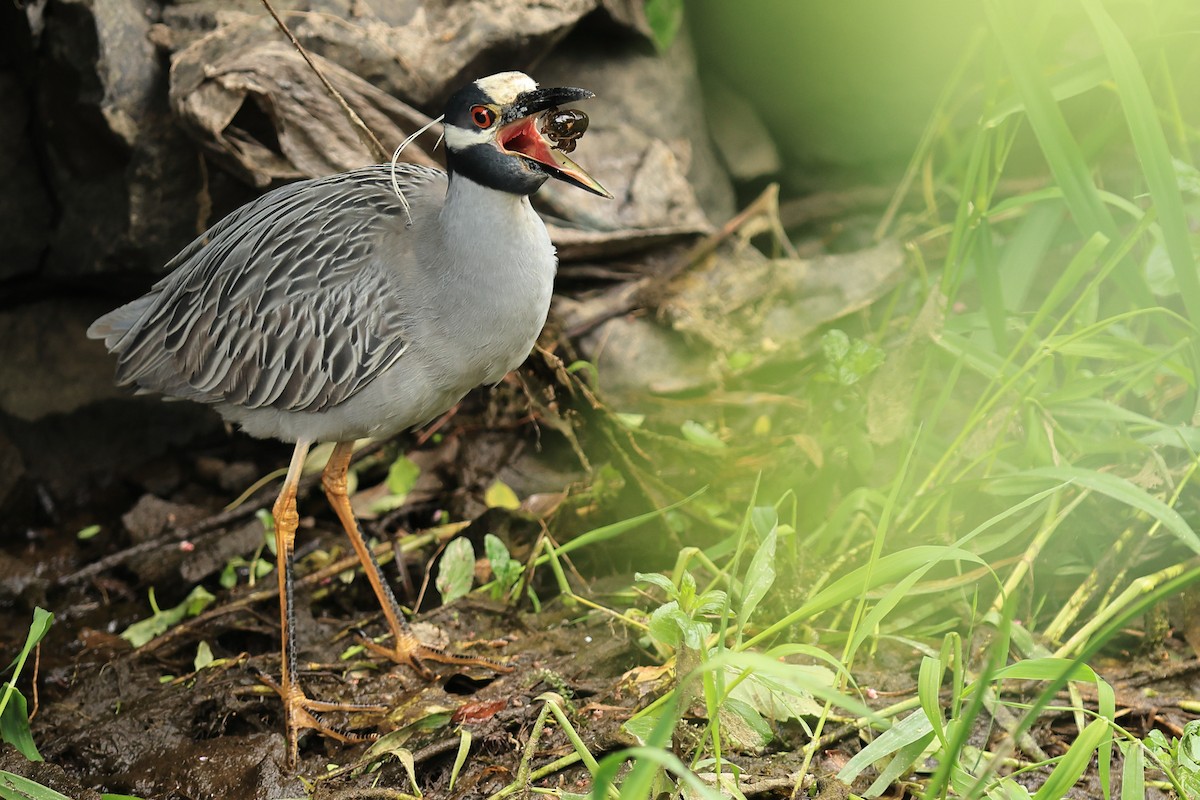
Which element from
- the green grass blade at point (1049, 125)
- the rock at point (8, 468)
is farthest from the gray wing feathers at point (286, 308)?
the green grass blade at point (1049, 125)

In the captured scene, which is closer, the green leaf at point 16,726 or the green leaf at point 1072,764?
the green leaf at point 1072,764

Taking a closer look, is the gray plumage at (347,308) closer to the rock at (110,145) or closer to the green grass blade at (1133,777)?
the rock at (110,145)

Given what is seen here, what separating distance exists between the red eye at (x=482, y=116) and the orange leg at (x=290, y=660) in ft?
4.45

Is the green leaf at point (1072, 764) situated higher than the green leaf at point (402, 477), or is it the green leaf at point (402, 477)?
the green leaf at point (1072, 764)

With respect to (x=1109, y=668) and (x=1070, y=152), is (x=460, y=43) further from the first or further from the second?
(x=1109, y=668)

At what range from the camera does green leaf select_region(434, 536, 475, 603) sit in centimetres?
398

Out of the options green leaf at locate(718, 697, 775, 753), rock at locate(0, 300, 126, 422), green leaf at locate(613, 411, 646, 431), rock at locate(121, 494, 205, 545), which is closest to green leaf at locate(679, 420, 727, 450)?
green leaf at locate(613, 411, 646, 431)

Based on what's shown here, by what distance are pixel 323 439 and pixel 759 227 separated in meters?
2.41

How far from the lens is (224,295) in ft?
12.9

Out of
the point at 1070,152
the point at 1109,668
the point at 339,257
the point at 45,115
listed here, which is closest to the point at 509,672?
the point at 339,257

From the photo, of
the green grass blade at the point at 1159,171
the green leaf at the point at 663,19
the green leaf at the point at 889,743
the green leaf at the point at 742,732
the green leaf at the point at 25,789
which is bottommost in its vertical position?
the green leaf at the point at 25,789

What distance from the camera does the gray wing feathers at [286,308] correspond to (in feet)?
11.9

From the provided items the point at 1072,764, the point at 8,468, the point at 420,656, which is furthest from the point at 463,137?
the point at 8,468

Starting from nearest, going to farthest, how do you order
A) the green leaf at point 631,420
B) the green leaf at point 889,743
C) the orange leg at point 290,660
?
the green leaf at point 889,743, the orange leg at point 290,660, the green leaf at point 631,420
